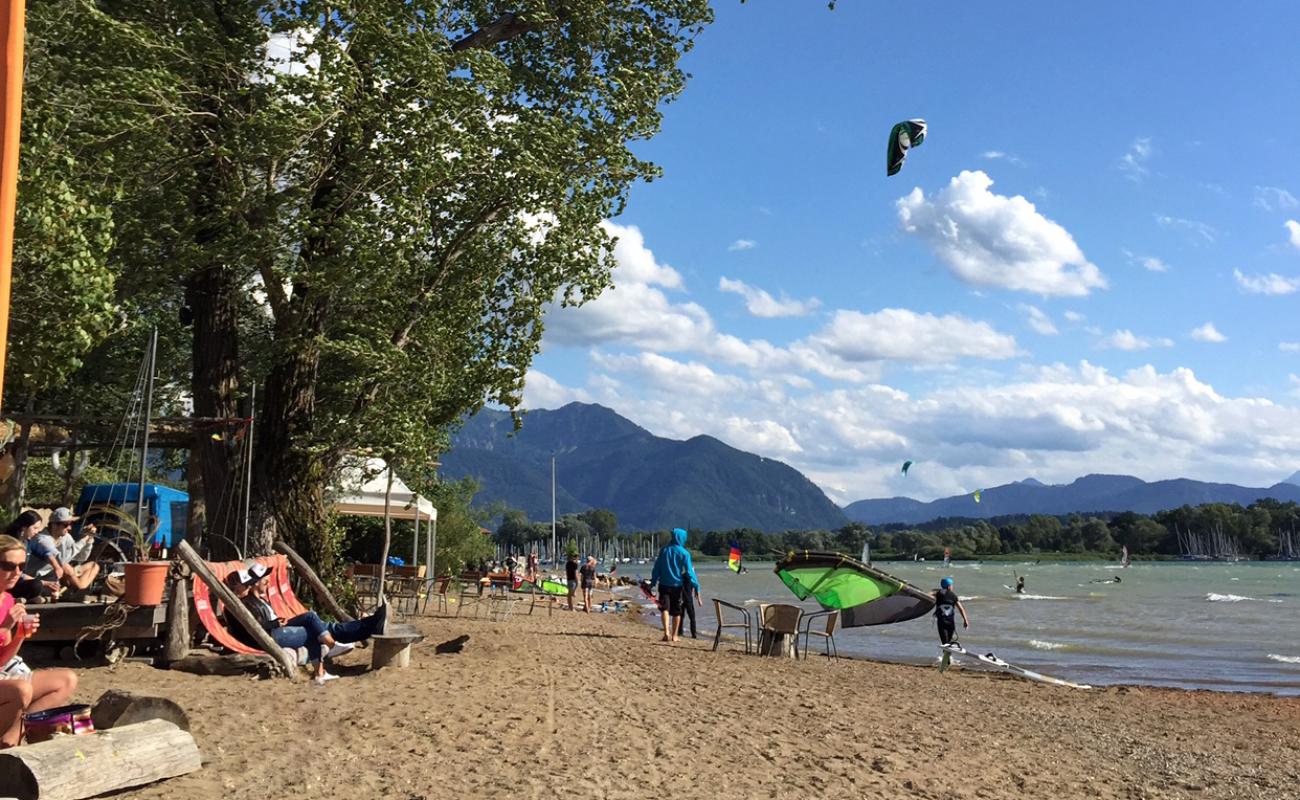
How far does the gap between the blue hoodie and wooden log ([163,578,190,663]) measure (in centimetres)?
721

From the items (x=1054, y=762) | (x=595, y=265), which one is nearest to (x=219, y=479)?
(x=595, y=265)

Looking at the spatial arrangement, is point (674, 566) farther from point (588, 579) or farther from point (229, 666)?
point (588, 579)

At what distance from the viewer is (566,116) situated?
13.4 metres

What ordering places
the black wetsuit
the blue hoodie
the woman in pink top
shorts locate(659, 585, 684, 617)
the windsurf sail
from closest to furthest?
the woman in pink top → the blue hoodie → shorts locate(659, 585, 684, 617) → the windsurf sail → the black wetsuit

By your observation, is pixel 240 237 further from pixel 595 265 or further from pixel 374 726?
pixel 374 726

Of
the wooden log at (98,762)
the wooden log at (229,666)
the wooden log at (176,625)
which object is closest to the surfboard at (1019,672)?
the wooden log at (229,666)

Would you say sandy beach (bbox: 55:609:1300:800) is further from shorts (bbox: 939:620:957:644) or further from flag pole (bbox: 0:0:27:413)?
flag pole (bbox: 0:0:27:413)

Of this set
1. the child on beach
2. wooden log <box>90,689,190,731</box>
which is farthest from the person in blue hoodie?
the child on beach

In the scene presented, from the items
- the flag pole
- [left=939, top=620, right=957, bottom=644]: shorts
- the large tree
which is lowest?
[left=939, top=620, right=957, bottom=644]: shorts

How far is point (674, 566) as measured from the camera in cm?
1478

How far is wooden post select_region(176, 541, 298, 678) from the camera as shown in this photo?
8.75 meters

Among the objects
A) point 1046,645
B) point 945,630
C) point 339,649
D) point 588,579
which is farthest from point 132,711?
point 1046,645

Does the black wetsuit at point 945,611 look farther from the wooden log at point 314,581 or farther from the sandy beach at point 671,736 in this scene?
the wooden log at point 314,581

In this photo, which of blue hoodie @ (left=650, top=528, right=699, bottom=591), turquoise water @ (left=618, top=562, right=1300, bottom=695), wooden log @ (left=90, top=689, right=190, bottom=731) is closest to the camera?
wooden log @ (left=90, top=689, right=190, bottom=731)
